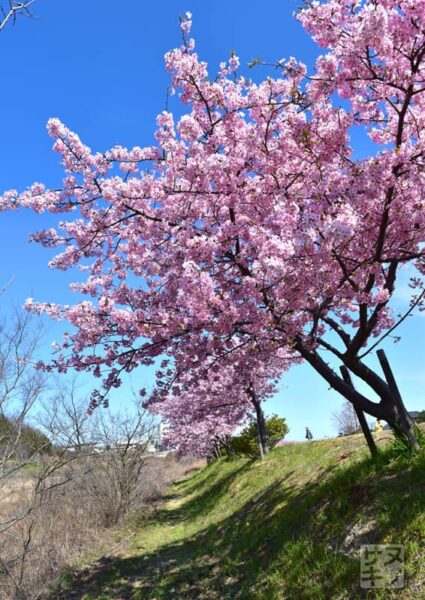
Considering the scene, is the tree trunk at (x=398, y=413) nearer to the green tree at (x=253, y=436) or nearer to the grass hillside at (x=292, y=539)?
the grass hillside at (x=292, y=539)

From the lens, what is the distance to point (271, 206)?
7.44 m

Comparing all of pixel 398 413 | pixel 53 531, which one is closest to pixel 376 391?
pixel 398 413

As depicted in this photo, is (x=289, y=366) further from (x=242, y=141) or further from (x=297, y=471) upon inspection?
(x=242, y=141)

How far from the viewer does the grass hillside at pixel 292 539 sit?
5941 millimetres

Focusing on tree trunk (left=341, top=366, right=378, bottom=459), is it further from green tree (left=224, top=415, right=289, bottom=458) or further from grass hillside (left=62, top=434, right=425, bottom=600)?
green tree (left=224, top=415, right=289, bottom=458)

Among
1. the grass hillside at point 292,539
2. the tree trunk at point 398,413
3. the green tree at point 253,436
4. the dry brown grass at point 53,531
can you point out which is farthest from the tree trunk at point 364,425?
the green tree at point 253,436

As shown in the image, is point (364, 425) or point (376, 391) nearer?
point (376, 391)

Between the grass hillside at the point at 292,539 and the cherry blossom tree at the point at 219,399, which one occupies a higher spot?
the cherry blossom tree at the point at 219,399

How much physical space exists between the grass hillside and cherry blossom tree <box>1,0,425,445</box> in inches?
58.7

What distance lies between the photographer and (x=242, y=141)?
7.52 meters

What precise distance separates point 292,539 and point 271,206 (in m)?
5.42

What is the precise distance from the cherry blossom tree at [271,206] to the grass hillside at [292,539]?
4.89 feet

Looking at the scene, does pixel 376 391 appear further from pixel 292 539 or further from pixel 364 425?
pixel 292 539

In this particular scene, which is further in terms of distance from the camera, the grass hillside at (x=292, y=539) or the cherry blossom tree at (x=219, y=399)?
the cherry blossom tree at (x=219, y=399)
